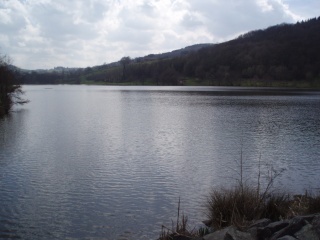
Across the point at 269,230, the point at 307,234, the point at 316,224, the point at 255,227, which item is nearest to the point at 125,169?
the point at 255,227

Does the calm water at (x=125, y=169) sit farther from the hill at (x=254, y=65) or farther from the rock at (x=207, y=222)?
the hill at (x=254, y=65)

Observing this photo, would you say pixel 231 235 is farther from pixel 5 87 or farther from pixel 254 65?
pixel 254 65

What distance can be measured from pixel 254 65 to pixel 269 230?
15303cm

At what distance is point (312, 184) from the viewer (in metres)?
15.7

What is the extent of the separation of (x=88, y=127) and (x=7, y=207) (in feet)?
67.0

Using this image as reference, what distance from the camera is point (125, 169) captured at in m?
17.9

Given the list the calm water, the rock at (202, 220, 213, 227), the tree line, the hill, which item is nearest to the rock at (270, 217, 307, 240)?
the rock at (202, 220, 213, 227)

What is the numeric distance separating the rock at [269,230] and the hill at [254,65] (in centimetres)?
13562

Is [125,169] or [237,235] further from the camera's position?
[125,169]

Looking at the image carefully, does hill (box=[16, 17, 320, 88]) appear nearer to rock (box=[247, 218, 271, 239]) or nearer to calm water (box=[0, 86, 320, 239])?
calm water (box=[0, 86, 320, 239])

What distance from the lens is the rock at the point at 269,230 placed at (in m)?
7.94

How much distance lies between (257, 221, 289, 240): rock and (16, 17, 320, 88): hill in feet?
445

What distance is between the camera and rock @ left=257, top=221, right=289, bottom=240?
794 centimetres

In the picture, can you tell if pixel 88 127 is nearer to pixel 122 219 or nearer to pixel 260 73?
pixel 122 219
